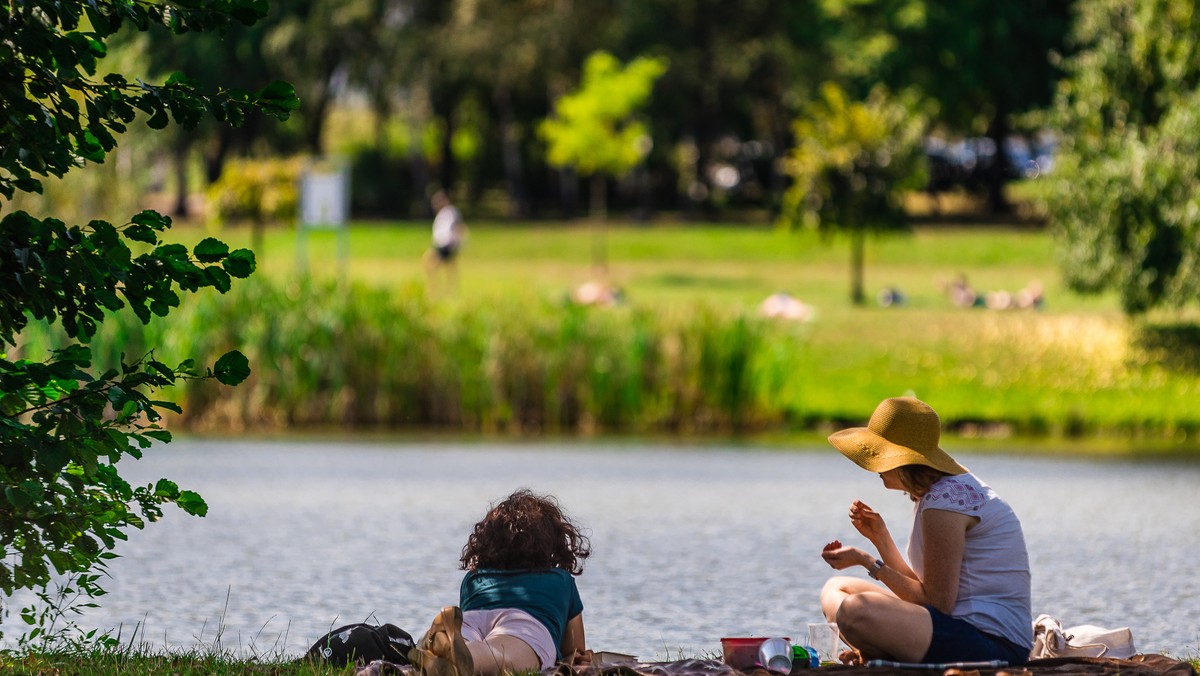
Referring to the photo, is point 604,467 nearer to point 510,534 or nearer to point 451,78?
point 510,534

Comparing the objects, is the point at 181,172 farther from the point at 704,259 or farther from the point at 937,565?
the point at 937,565

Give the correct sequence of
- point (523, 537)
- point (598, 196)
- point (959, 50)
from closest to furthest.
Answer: point (523, 537), point (959, 50), point (598, 196)

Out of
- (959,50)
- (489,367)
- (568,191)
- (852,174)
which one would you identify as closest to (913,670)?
(489,367)

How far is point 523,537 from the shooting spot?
6.60 meters

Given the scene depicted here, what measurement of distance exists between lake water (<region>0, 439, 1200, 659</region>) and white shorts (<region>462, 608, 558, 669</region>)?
1.02 metres

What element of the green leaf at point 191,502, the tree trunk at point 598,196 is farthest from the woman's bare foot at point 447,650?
the tree trunk at point 598,196

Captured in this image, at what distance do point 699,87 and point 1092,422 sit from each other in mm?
34448

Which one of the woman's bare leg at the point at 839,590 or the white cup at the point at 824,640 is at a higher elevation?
the woman's bare leg at the point at 839,590

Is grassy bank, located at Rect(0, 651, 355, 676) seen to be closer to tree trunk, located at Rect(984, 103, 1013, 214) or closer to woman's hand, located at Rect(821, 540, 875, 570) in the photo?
woman's hand, located at Rect(821, 540, 875, 570)

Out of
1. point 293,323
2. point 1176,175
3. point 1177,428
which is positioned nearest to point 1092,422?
point 1177,428

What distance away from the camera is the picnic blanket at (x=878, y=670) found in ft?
20.8

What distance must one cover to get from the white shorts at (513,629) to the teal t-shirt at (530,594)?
0.03 metres

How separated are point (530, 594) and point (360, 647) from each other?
635 mm

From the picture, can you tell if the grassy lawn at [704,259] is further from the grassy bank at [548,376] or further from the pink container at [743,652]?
the pink container at [743,652]
